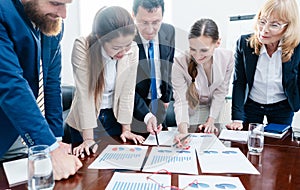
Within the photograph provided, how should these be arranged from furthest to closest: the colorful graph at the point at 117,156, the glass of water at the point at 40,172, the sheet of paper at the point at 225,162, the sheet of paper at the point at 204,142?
the sheet of paper at the point at 204,142 < the colorful graph at the point at 117,156 < the sheet of paper at the point at 225,162 < the glass of water at the point at 40,172

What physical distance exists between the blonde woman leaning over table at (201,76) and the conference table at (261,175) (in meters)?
0.48

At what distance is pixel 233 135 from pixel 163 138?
0.36m

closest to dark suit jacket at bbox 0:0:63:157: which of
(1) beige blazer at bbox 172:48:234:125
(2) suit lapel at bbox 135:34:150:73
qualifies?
(2) suit lapel at bbox 135:34:150:73

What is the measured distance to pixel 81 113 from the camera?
1.43 meters

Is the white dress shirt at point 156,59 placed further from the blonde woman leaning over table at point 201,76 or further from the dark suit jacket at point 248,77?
the dark suit jacket at point 248,77

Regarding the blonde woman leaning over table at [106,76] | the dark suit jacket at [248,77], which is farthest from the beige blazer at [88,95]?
the dark suit jacket at [248,77]

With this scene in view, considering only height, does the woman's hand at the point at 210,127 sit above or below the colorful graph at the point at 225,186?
below

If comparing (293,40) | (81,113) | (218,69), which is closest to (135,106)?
(81,113)

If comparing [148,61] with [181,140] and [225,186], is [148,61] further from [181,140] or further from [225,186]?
[225,186]

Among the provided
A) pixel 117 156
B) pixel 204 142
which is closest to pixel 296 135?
pixel 204 142

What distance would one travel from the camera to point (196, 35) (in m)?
1.72

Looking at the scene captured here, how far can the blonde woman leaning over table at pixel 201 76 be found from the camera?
5.63 feet

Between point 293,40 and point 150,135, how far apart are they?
3.25 ft

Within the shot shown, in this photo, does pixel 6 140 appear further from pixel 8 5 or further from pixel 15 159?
pixel 8 5
